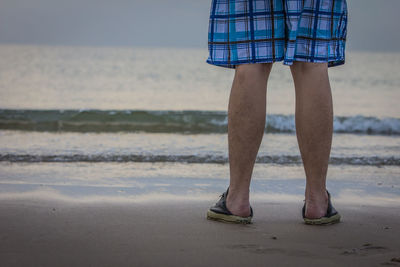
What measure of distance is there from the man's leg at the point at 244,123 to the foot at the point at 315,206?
0.73 feet

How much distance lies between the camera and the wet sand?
142 cm

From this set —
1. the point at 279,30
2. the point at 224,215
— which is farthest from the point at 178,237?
the point at 279,30

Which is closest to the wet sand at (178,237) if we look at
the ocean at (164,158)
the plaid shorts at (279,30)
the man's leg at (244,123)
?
the man's leg at (244,123)

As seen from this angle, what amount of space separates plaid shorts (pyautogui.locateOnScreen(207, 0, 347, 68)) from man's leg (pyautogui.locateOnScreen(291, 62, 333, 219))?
0.22 ft

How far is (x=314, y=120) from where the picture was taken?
181 centimetres

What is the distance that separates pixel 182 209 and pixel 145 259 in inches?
28.9

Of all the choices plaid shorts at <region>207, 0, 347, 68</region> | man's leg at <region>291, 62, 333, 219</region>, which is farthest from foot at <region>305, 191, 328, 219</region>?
plaid shorts at <region>207, 0, 347, 68</region>

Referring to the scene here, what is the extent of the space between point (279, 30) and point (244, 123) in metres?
0.34

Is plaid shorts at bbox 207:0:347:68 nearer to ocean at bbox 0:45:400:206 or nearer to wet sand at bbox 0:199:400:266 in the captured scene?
wet sand at bbox 0:199:400:266

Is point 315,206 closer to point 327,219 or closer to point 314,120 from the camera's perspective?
point 327,219

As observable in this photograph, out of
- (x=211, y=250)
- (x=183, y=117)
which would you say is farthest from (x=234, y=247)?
(x=183, y=117)

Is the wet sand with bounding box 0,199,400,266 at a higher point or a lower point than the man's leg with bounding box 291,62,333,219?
lower

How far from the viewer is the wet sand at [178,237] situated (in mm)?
1424

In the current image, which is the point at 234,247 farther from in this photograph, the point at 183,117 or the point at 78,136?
the point at 183,117
